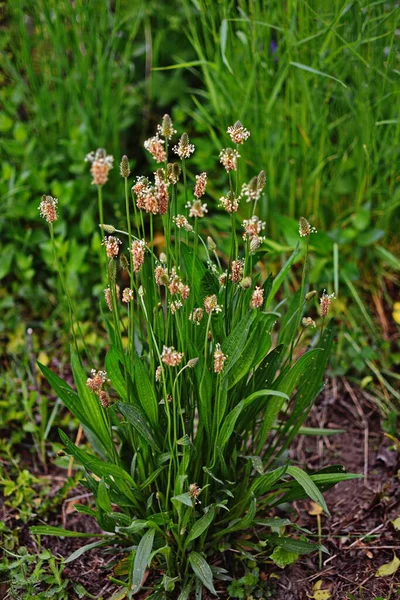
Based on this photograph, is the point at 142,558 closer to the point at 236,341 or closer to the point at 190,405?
the point at 190,405

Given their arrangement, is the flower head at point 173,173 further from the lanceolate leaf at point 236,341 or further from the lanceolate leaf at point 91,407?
the lanceolate leaf at point 91,407

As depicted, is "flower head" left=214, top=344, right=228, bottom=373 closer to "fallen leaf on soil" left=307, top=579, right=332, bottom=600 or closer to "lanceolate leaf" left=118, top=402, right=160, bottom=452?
"lanceolate leaf" left=118, top=402, right=160, bottom=452

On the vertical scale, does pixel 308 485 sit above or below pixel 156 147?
below

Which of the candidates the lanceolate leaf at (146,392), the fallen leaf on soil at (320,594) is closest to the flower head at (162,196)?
the lanceolate leaf at (146,392)

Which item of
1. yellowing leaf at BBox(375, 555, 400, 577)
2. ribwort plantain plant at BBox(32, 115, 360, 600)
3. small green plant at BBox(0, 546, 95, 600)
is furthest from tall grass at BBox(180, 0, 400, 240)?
small green plant at BBox(0, 546, 95, 600)

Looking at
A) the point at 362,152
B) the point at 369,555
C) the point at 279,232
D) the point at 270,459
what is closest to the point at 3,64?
the point at 279,232

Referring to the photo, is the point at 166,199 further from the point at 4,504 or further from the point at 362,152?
the point at 362,152

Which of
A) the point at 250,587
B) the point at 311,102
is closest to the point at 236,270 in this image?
the point at 250,587
